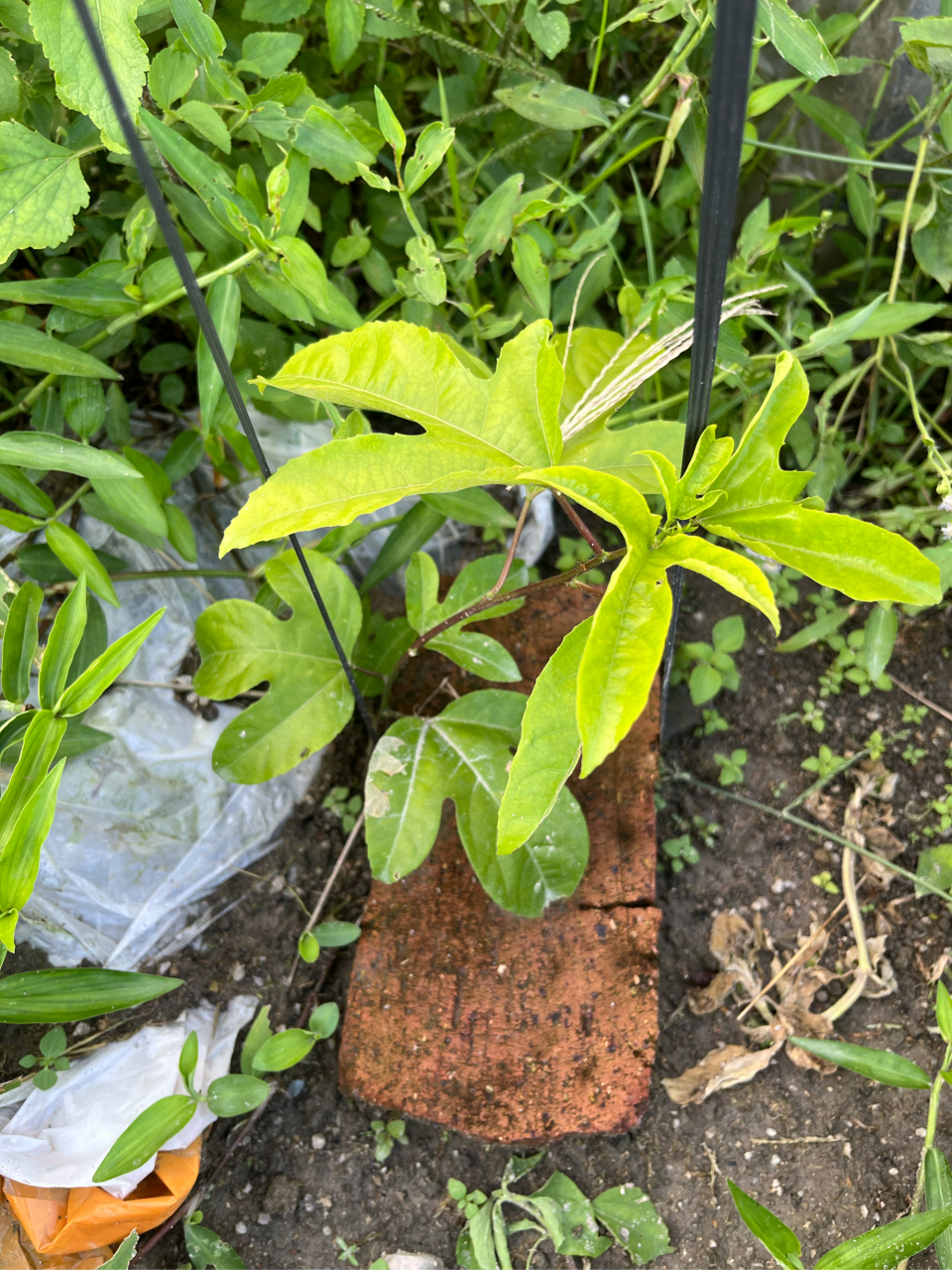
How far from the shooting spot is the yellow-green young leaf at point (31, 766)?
2.97 feet

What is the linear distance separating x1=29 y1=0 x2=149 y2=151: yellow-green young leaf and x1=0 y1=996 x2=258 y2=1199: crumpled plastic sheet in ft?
4.03

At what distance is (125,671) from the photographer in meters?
1.42

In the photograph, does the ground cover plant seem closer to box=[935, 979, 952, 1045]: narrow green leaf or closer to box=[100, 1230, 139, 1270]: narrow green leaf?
box=[100, 1230, 139, 1270]: narrow green leaf

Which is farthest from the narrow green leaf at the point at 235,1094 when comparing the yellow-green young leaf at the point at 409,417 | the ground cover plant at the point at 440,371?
the yellow-green young leaf at the point at 409,417

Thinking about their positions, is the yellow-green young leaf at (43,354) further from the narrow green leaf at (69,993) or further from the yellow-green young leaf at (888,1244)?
the yellow-green young leaf at (888,1244)

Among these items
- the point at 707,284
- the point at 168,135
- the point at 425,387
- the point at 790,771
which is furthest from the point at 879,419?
the point at 168,135

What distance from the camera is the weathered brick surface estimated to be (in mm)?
1248

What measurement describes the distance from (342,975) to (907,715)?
1.09m

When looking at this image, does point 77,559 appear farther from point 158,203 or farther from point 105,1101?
point 105,1101

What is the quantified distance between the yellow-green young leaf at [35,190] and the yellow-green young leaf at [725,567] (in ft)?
2.46

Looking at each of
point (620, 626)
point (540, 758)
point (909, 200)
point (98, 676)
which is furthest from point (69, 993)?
point (909, 200)

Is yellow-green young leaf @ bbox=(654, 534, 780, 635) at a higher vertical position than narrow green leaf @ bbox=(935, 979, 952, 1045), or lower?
higher

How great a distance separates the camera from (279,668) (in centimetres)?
127

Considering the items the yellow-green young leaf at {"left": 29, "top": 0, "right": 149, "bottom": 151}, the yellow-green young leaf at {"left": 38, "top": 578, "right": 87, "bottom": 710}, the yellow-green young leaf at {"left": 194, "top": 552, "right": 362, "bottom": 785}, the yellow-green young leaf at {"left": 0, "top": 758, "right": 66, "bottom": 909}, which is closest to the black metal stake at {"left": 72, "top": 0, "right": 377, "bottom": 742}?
the yellow-green young leaf at {"left": 29, "top": 0, "right": 149, "bottom": 151}
